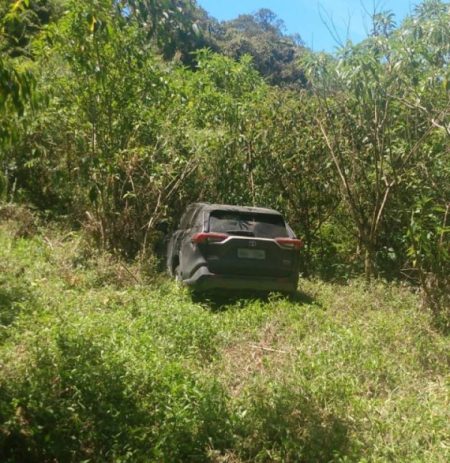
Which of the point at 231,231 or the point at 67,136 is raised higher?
the point at 67,136

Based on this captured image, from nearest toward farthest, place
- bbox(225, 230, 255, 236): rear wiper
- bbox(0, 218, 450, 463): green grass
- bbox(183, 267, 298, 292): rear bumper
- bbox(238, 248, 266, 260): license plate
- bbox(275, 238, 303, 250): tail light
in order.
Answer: bbox(0, 218, 450, 463): green grass
bbox(183, 267, 298, 292): rear bumper
bbox(238, 248, 266, 260): license plate
bbox(225, 230, 255, 236): rear wiper
bbox(275, 238, 303, 250): tail light

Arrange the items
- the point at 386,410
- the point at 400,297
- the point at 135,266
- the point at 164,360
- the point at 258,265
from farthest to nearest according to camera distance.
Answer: the point at 135,266, the point at 400,297, the point at 258,265, the point at 164,360, the point at 386,410

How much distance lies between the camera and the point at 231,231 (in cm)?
825

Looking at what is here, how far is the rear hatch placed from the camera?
8.05 metres

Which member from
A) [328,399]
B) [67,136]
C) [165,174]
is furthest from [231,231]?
[67,136]

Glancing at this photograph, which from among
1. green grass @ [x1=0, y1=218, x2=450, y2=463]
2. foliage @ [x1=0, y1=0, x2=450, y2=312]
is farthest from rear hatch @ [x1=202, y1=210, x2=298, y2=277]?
foliage @ [x1=0, y1=0, x2=450, y2=312]

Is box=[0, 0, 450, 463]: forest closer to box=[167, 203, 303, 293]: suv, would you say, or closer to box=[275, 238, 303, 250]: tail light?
box=[167, 203, 303, 293]: suv

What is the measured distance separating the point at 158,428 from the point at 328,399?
61.7 inches

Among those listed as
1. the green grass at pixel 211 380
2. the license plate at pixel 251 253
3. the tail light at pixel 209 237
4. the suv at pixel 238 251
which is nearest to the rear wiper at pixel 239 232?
the suv at pixel 238 251

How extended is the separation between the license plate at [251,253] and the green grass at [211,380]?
0.68 meters

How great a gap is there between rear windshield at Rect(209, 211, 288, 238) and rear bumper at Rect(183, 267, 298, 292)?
639mm

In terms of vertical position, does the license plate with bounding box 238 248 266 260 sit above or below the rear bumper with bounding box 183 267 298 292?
above

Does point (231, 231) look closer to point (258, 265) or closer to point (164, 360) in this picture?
point (258, 265)

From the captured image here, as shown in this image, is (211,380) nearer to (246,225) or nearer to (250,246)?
(250,246)
